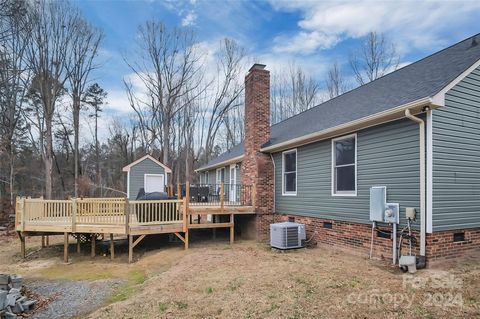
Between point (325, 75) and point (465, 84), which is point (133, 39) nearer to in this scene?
point (325, 75)

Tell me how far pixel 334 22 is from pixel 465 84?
10.2 meters

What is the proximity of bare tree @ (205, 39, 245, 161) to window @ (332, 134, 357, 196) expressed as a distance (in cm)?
1988

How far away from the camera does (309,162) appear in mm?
9367

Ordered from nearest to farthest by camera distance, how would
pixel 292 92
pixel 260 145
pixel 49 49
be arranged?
pixel 260 145, pixel 49 49, pixel 292 92

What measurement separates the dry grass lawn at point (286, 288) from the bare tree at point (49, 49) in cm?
1532

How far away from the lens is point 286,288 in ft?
17.0

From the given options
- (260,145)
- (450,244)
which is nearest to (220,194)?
(260,145)

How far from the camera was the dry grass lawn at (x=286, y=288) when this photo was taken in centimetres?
432

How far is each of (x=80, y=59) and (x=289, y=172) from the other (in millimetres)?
19609

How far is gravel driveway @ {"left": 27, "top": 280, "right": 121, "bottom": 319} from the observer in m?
5.44

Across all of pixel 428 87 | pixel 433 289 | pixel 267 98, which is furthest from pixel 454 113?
pixel 267 98

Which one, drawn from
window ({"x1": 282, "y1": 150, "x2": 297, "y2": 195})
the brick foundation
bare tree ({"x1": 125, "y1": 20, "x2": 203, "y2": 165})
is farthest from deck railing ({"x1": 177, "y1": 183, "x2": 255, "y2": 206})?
bare tree ({"x1": 125, "y1": 20, "x2": 203, "y2": 165})

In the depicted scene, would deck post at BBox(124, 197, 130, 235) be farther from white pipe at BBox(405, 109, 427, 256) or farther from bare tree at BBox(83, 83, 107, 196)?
bare tree at BBox(83, 83, 107, 196)

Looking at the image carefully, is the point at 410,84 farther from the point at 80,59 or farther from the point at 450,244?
the point at 80,59
